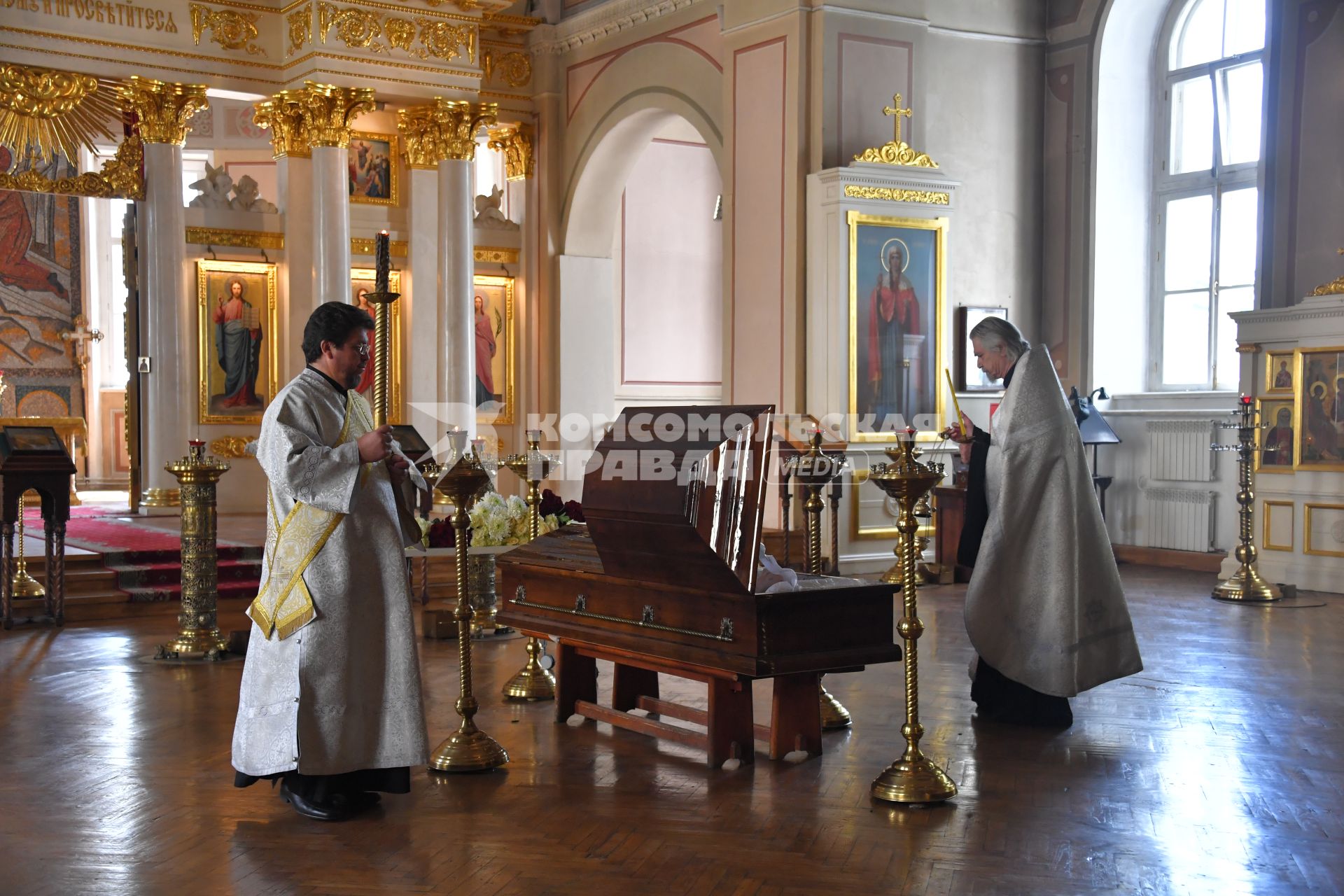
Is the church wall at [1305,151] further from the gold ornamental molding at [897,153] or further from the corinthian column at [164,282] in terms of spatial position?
the corinthian column at [164,282]

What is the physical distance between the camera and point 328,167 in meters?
12.7

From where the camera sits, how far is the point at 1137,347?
12.4 metres

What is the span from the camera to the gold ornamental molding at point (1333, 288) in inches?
390

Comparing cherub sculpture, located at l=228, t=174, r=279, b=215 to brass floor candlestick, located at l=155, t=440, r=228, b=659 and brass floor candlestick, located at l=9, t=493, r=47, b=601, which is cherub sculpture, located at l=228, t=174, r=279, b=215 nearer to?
brass floor candlestick, located at l=9, t=493, r=47, b=601

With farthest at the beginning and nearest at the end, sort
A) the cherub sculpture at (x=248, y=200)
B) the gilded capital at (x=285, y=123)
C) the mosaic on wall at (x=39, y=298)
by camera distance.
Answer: the mosaic on wall at (x=39, y=298), the cherub sculpture at (x=248, y=200), the gilded capital at (x=285, y=123)

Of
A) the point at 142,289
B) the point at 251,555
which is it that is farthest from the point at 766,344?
the point at 142,289

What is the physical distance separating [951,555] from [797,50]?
161 inches

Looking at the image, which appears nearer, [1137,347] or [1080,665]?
[1080,665]

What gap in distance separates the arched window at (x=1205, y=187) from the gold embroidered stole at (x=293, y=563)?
900cm

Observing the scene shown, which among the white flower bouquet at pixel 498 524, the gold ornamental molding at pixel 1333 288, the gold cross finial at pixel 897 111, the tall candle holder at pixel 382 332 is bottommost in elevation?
the white flower bouquet at pixel 498 524

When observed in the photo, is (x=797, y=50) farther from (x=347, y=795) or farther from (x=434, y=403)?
(x=347, y=795)

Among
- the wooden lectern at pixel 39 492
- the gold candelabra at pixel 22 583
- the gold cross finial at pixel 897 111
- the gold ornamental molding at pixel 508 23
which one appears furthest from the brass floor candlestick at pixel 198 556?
the gold ornamental molding at pixel 508 23

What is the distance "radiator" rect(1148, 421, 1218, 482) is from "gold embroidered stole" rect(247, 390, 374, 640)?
8603 millimetres

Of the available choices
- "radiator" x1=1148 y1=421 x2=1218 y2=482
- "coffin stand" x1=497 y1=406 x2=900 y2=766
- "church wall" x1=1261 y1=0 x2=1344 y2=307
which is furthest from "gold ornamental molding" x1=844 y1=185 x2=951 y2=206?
"coffin stand" x1=497 y1=406 x2=900 y2=766
